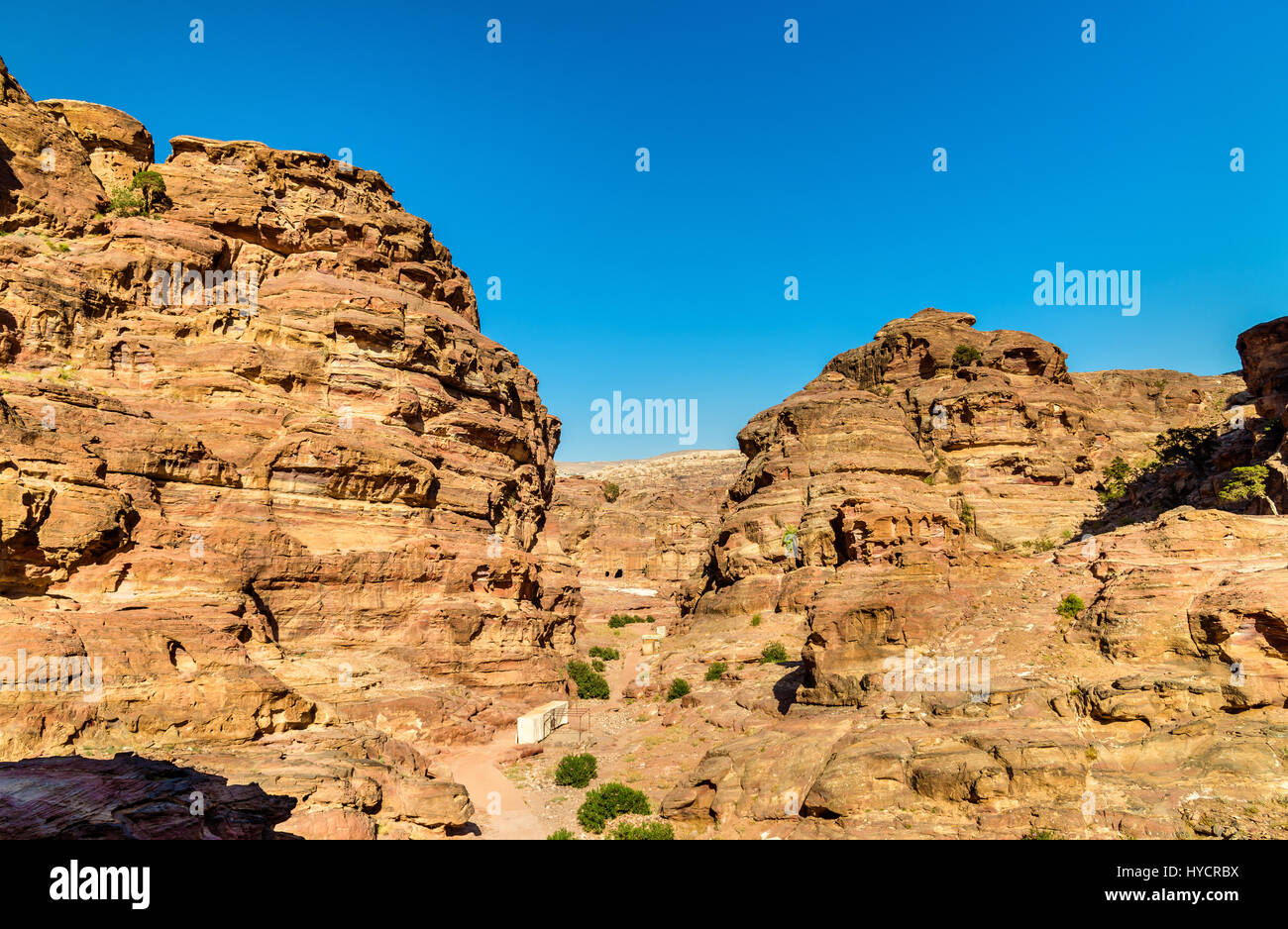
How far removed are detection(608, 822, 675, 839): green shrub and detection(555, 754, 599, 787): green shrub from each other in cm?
500

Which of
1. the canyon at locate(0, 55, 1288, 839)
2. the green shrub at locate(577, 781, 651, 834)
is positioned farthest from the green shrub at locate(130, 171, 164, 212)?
the green shrub at locate(577, 781, 651, 834)

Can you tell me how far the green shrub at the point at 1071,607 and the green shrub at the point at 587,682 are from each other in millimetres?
26096

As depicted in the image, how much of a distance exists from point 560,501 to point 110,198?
61724 millimetres

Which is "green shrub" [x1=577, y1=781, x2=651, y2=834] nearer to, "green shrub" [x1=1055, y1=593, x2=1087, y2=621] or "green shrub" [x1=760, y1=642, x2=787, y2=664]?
"green shrub" [x1=760, y1=642, x2=787, y2=664]

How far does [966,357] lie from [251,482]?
6003cm

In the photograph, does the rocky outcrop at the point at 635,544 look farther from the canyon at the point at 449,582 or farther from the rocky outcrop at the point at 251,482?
the rocky outcrop at the point at 251,482

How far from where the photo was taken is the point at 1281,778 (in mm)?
16109

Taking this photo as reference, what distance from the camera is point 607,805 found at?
81.3 ft

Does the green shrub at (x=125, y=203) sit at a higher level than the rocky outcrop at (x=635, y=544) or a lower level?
higher

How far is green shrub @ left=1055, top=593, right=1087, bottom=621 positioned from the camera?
2348cm

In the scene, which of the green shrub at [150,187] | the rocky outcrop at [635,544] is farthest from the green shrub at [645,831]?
the rocky outcrop at [635,544]

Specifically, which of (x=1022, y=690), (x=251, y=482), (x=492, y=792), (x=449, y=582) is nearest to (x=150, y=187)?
(x=251, y=482)

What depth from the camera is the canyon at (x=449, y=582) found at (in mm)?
18281
